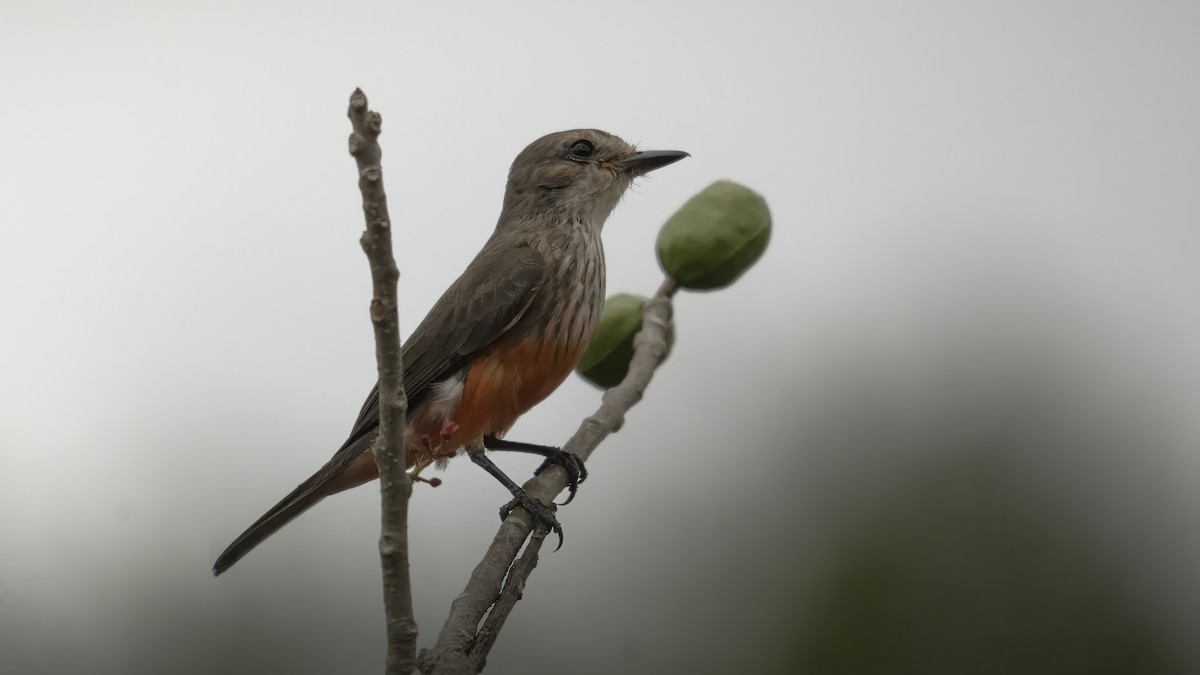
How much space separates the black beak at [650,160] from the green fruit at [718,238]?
948mm

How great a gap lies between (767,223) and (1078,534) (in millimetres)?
2890

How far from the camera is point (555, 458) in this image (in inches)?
195

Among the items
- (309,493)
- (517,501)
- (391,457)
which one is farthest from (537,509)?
(391,457)

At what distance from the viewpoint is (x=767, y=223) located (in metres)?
5.12

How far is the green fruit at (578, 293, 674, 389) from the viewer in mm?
5227

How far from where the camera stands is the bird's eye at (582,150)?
20.9 ft

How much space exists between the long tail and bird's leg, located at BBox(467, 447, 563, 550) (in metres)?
0.47

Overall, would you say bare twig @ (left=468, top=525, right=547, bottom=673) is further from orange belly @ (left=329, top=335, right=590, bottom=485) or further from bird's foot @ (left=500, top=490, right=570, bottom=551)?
orange belly @ (left=329, top=335, right=590, bottom=485)

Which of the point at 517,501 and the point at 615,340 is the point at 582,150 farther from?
the point at 517,501

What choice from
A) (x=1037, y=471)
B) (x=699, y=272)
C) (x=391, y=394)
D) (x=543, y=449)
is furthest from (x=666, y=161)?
(x=391, y=394)

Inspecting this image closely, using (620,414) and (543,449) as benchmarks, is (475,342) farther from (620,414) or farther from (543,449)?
(620,414)

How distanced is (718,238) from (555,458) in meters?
1.04

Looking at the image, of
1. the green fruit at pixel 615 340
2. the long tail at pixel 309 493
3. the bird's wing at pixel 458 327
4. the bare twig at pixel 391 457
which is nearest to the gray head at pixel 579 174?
the bird's wing at pixel 458 327

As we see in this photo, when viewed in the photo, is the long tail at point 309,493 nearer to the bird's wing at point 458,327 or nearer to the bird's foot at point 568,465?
the bird's wing at point 458,327
